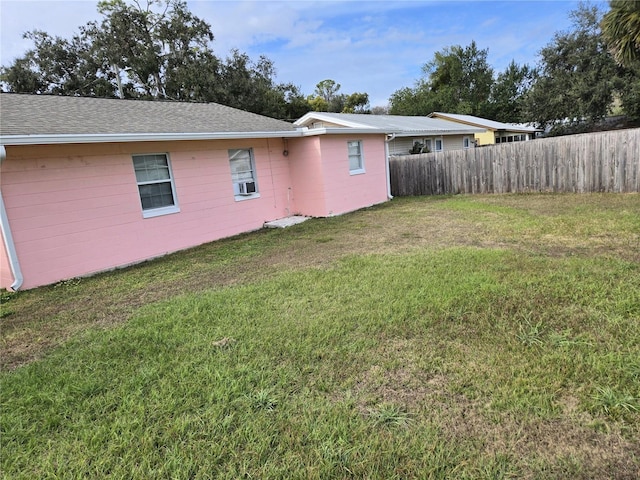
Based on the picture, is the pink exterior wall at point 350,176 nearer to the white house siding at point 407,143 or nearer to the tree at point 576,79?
the white house siding at point 407,143

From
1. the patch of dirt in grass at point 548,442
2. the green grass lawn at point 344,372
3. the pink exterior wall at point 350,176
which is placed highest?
the pink exterior wall at point 350,176

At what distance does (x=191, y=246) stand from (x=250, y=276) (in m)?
3.43

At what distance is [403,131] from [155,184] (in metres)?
10.2

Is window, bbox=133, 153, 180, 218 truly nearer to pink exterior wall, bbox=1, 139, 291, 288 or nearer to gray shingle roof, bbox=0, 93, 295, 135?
pink exterior wall, bbox=1, 139, 291, 288

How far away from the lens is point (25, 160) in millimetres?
5910

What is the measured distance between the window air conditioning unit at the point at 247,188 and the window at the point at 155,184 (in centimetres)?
197

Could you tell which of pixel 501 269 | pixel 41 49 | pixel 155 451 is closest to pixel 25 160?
pixel 155 451

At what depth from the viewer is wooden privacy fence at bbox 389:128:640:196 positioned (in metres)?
9.68

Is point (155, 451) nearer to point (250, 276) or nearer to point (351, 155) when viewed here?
point (250, 276)

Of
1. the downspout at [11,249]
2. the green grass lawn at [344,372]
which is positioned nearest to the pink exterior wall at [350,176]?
→ the green grass lawn at [344,372]

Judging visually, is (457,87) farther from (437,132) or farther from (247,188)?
(247,188)

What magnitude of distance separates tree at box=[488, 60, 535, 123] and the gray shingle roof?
32501 millimetres

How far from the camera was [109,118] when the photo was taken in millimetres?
7707

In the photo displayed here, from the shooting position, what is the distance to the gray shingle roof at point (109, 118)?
6387 mm
